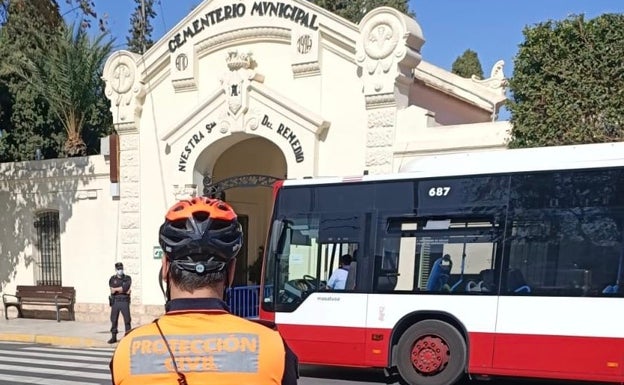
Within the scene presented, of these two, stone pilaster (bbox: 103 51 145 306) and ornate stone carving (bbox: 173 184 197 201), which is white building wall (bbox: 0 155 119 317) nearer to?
stone pilaster (bbox: 103 51 145 306)

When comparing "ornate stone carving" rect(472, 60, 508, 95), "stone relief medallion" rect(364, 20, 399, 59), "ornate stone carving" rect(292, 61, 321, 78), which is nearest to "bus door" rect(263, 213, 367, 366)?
"stone relief medallion" rect(364, 20, 399, 59)

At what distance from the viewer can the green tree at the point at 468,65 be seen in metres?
37.2

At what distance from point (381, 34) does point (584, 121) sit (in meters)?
4.36

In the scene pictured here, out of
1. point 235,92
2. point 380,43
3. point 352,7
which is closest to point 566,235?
point 380,43

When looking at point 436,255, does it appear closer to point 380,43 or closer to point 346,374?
point 346,374

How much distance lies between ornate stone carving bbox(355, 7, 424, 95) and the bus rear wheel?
19.9ft

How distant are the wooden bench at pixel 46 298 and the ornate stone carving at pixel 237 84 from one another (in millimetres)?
6862

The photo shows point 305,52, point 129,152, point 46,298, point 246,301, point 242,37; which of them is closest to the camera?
point 305,52

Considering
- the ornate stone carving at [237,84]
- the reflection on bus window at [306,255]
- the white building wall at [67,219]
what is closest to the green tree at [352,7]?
the white building wall at [67,219]

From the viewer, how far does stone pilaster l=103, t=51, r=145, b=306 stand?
1669 cm

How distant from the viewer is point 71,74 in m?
19.8

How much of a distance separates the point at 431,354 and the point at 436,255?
1.33m

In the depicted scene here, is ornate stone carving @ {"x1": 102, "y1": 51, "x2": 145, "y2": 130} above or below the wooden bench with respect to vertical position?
above

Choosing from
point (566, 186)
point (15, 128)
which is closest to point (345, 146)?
point (566, 186)
